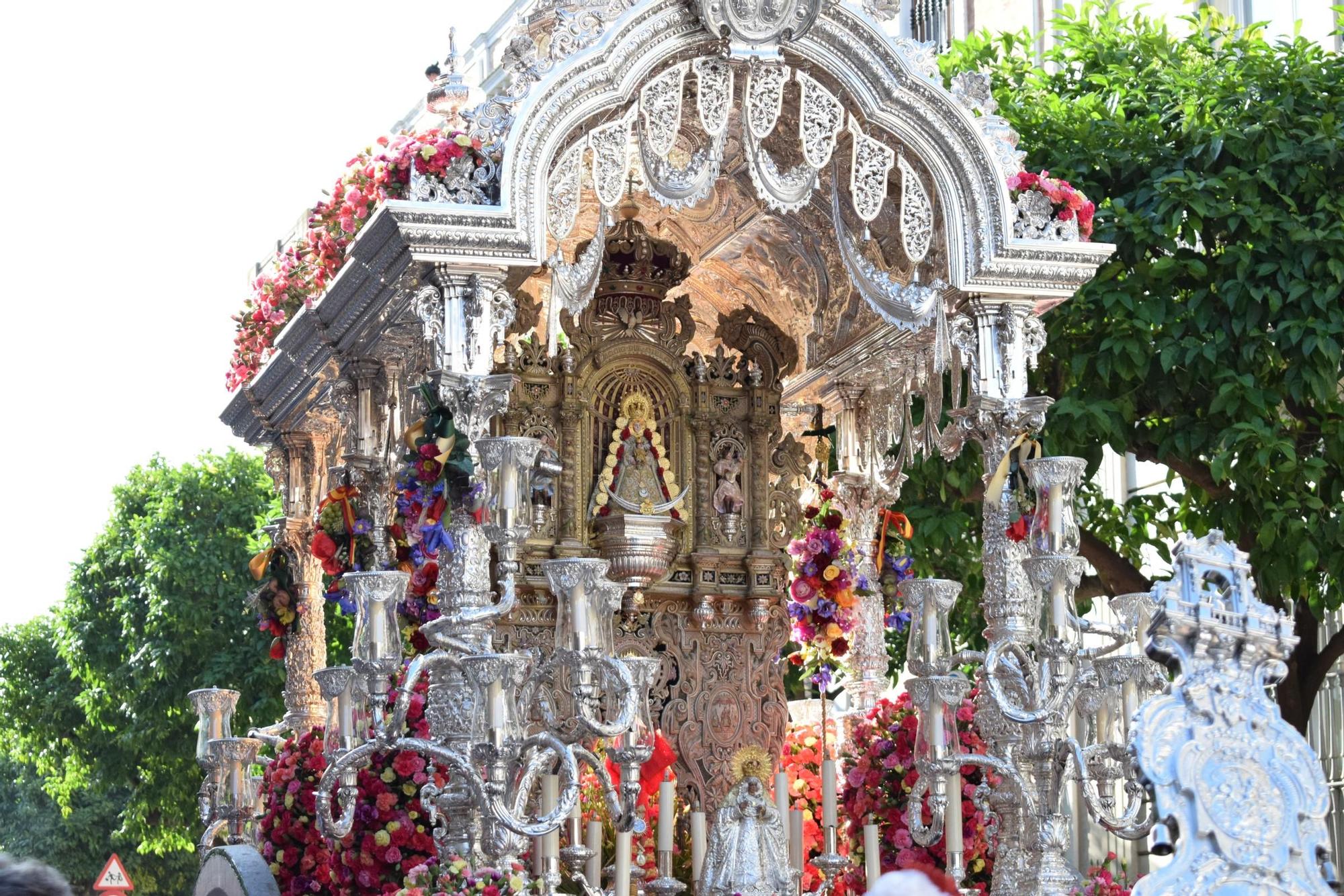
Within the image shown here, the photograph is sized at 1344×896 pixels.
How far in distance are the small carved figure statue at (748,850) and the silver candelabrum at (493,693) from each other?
79cm

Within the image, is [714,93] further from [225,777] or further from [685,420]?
[225,777]

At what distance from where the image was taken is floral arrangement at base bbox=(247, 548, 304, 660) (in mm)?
13320

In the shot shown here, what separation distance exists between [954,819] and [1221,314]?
5857 mm

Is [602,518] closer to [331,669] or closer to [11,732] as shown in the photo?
[331,669]

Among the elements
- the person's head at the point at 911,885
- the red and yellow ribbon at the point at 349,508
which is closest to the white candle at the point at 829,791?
the red and yellow ribbon at the point at 349,508

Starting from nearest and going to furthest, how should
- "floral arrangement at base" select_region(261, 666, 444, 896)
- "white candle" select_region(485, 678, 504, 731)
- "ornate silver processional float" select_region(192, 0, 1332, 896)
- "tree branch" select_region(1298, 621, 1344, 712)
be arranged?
"white candle" select_region(485, 678, 504, 731)
"ornate silver processional float" select_region(192, 0, 1332, 896)
"floral arrangement at base" select_region(261, 666, 444, 896)
"tree branch" select_region(1298, 621, 1344, 712)

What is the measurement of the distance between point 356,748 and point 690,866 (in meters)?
2.91

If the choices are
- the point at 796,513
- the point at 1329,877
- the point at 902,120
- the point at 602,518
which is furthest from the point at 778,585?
the point at 1329,877

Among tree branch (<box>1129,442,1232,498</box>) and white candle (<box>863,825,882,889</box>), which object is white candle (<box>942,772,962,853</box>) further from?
tree branch (<box>1129,442,1232,498</box>)

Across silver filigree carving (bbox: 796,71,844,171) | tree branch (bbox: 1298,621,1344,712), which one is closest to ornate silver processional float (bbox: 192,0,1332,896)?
silver filigree carving (bbox: 796,71,844,171)

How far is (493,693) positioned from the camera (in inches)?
362

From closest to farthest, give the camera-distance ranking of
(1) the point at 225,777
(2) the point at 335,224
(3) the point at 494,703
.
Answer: (3) the point at 494,703
(2) the point at 335,224
(1) the point at 225,777

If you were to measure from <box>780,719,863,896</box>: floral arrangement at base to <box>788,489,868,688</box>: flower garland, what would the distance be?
0.38 m

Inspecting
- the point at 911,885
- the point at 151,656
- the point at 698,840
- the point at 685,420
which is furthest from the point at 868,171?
the point at 151,656
